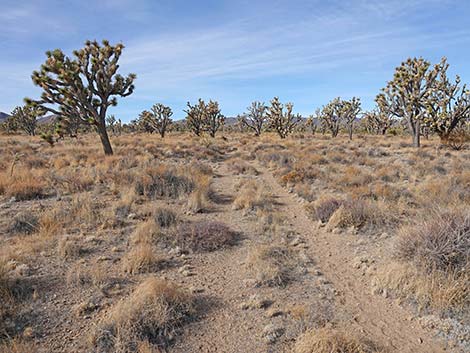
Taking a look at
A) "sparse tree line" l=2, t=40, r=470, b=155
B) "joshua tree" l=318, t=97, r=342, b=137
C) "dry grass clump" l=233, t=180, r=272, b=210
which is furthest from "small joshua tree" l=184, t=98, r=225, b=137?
"dry grass clump" l=233, t=180, r=272, b=210

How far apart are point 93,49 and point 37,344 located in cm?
1575

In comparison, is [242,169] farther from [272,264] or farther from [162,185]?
[272,264]

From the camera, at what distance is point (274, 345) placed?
3.48 meters

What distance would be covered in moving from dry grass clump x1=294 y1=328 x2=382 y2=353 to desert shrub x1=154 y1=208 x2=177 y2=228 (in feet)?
13.9

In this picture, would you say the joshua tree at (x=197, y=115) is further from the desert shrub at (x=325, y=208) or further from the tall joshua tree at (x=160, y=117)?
the desert shrub at (x=325, y=208)

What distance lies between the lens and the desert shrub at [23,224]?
6.23 metres

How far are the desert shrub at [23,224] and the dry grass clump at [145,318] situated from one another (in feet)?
11.5

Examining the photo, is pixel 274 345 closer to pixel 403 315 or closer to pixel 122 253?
pixel 403 315

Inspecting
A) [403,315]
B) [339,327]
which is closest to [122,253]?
[339,327]

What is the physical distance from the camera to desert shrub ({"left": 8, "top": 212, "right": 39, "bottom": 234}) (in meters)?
6.23

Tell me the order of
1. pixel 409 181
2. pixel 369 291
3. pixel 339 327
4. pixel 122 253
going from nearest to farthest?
pixel 339 327, pixel 369 291, pixel 122 253, pixel 409 181

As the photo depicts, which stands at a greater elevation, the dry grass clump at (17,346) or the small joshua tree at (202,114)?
the small joshua tree at (202,114)

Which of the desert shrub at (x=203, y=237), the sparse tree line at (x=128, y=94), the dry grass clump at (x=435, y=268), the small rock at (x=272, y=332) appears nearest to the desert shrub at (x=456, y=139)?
the sparse tree line at (x=128, y=94)

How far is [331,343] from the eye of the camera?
3260 millimetres
